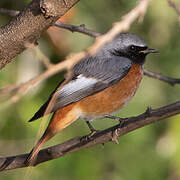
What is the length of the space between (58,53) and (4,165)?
2.27 metres

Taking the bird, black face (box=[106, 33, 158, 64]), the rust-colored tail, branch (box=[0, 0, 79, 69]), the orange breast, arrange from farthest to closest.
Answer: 1. black face (box=[106, 33, 158, 64])
2. the orange breast
3. the bird
4. the rust-colored tail
5. branch (box=[0, 0, 79, 69])

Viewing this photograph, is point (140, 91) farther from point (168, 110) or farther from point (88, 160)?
point (168, 110)

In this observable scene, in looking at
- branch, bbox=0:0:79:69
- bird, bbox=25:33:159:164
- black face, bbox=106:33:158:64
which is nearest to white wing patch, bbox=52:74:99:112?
bird, bbox=25:33:159:164

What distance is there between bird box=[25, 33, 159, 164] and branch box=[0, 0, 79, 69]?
1.03 meters

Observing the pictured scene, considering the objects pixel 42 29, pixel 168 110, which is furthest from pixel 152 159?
pixel 42 29

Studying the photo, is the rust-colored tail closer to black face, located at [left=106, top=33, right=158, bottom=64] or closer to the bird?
the bird

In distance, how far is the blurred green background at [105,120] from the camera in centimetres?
492

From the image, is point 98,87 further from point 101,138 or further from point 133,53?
point 101,138

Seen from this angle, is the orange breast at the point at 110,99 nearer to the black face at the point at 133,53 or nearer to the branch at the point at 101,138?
the black face at the point at 133,53

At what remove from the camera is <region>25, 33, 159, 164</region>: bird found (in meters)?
4.16

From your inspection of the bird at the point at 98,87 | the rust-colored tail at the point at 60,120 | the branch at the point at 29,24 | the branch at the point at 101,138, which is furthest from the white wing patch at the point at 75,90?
the branch at the point at 29,24

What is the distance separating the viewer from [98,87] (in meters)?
4.44

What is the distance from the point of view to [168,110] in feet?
10.3

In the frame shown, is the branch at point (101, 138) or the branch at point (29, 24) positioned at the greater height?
the branch at point (29, 24)
